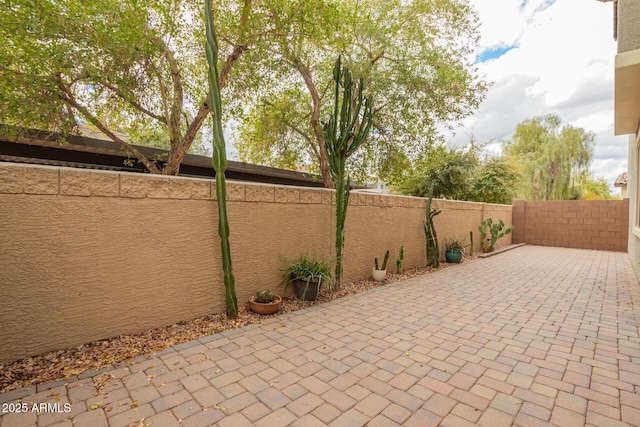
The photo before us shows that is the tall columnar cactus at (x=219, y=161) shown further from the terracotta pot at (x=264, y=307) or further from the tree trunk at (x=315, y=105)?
the tree trunk at (x=315, y=105)

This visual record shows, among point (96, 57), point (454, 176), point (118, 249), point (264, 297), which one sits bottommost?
point (264, 297)

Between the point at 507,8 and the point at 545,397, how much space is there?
9.22 metres

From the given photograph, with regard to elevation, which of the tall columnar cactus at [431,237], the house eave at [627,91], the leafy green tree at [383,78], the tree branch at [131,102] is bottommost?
the tall columnar cactus at [431,237]

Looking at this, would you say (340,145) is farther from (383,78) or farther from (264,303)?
(383,78)

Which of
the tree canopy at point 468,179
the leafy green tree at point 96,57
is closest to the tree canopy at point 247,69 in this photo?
the leafy green tree at point 96,57

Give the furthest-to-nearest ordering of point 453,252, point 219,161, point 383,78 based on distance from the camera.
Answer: point 453,252, point 383,78, point 219,161

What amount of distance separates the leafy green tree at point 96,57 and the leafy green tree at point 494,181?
511 inches

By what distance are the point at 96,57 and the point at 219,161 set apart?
3.15 m

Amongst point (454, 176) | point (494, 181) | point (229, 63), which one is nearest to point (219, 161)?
point (229, 63)

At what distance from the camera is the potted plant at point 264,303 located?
3734 millimetres

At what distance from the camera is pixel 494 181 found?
14.5 m

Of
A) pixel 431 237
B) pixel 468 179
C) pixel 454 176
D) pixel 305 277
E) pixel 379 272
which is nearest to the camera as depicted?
pixel 305 277

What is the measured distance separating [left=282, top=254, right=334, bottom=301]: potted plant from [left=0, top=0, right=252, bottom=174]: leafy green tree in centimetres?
386

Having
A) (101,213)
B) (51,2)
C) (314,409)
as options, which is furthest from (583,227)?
(51,2)
